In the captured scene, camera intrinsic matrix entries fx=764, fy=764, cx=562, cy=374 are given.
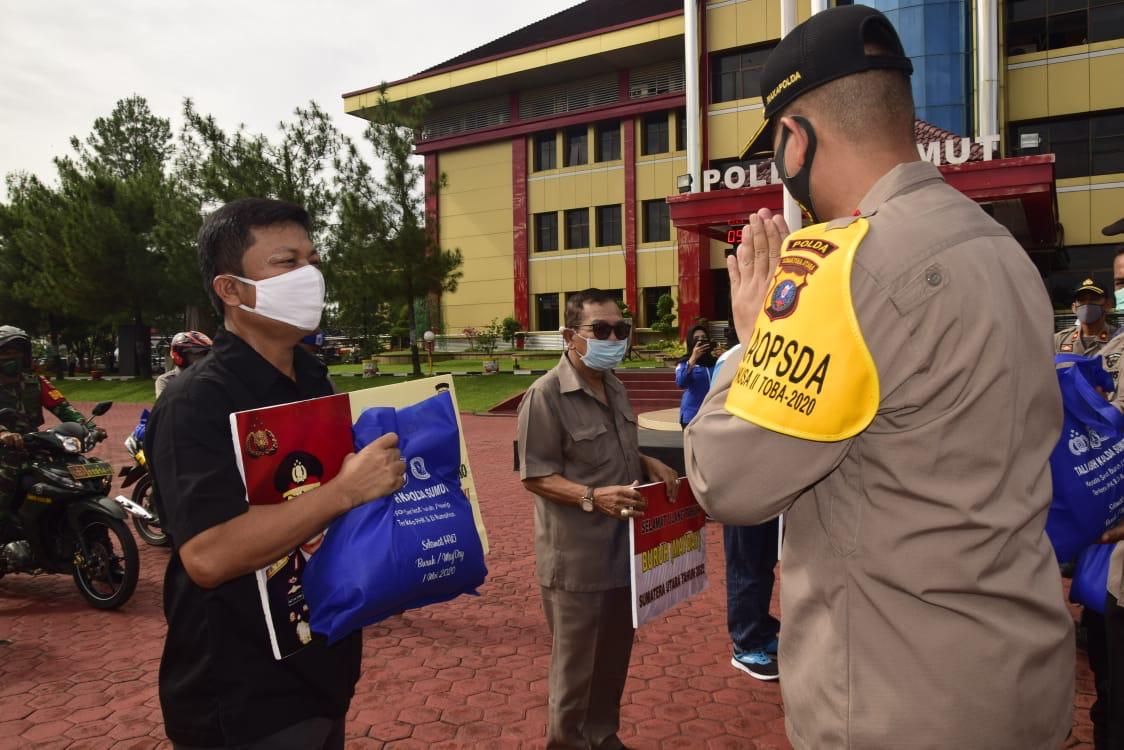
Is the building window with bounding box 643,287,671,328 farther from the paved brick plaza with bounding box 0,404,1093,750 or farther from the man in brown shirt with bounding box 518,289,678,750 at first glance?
the man in brown shirt with bounding box 518,289,678,750

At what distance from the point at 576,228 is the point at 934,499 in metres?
35.5

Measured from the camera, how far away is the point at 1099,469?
2.31m

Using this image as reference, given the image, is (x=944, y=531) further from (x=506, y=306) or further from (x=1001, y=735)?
(x=506, y=306)

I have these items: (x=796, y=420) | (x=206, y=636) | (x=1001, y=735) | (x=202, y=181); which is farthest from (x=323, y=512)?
(x=202, y=181)

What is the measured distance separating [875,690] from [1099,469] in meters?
1.47

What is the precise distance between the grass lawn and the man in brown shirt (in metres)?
15.3

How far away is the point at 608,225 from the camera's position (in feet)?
115

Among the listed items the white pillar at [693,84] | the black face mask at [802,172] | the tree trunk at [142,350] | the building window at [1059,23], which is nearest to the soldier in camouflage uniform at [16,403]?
the black face mask at [802,172]

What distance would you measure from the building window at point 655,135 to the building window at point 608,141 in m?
1.39

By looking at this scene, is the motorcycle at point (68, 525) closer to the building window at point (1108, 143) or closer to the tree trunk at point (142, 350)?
the building window at point (1108, 143)

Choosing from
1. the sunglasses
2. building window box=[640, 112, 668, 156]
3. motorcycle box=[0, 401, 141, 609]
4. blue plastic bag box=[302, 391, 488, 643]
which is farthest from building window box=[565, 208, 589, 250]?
blue plastic bag box=[302, 391, 488, 643]

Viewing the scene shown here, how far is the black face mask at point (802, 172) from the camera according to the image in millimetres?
1567

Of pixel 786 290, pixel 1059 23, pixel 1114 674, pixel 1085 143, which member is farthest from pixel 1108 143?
pixel 786 290

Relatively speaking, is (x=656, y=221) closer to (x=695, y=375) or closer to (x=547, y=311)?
(x=547, y=311)
